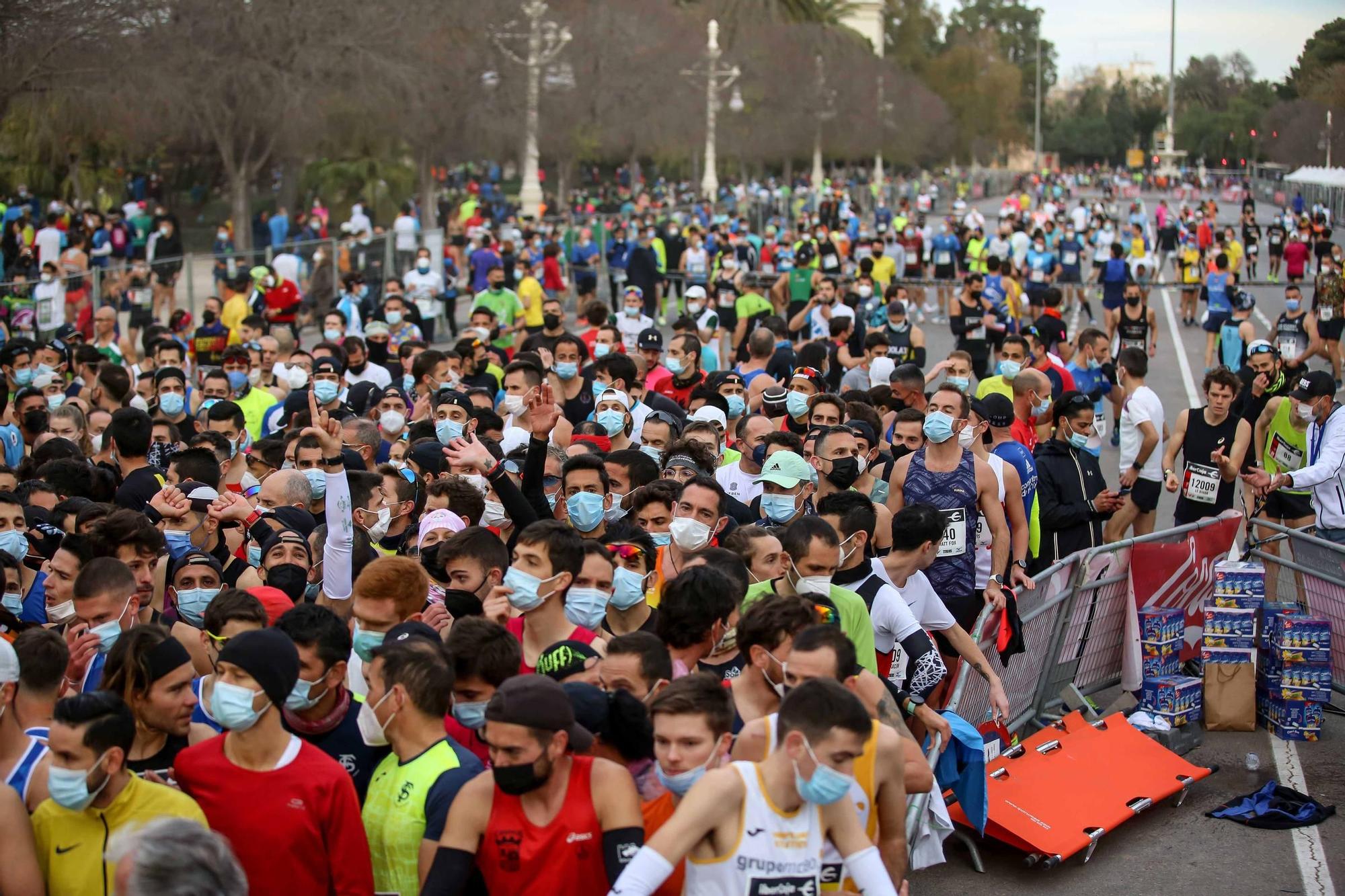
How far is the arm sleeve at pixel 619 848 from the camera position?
13.4ft

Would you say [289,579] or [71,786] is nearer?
[71,786]

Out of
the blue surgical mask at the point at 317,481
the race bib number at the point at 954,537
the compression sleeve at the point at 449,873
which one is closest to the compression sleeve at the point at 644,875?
the compression sleeve at the point at 449,873

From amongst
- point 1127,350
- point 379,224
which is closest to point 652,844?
point 1127,350

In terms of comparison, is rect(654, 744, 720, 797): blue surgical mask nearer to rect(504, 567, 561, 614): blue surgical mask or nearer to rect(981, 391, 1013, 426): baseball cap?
rect(504, 567, 561, 614): blue surgical mask

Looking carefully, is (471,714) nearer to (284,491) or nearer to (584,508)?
(584,508)

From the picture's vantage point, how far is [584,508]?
6809mm

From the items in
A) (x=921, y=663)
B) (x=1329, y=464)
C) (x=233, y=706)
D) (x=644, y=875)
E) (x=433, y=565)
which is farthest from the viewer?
(x=1329, y=464)

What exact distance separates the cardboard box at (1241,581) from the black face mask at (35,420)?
782 centimetres

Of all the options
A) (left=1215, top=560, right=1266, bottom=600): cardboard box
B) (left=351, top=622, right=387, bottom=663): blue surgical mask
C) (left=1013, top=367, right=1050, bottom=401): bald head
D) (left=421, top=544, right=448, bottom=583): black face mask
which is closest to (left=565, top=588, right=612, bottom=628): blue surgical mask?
(left=351, top=622, right=387, bottom=663): blue surgical mask

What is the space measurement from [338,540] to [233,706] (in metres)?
2.15

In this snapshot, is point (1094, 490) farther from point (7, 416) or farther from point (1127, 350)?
point (7, 416)

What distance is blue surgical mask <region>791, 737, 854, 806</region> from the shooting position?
3826 millimetres

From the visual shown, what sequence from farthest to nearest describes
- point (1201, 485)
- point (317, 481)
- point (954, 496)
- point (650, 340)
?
point (650, 340), point (1201, 485), point (317, 481), point (954, 496)

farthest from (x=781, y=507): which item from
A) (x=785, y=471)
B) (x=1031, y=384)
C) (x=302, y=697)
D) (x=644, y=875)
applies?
(x=1031, y=384)
